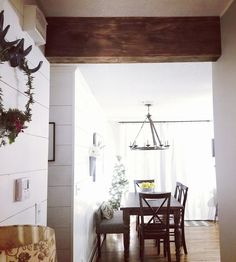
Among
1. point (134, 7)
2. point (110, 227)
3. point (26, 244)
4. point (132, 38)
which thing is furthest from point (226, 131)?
point (110, 227)

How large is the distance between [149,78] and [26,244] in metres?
2.68

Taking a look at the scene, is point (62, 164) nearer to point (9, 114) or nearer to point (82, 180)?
point (82, 180)

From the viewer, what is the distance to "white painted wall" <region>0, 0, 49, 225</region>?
119cm

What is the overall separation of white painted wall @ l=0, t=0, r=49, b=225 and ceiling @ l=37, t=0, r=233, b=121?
412 millimetres

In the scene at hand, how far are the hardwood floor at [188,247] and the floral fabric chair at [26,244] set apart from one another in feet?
11.2

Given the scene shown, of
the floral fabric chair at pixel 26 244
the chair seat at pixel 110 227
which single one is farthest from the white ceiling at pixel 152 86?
the floral fabric chair at pixel 26 244

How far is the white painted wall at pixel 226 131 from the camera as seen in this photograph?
1690 mm

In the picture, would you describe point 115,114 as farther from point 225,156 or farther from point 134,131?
point 225,156

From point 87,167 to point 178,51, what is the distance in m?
2.23

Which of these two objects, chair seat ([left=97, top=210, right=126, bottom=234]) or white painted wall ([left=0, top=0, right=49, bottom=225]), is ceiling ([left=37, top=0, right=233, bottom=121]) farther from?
chair seat ([left=97, top=210, right=126, bottom=234])

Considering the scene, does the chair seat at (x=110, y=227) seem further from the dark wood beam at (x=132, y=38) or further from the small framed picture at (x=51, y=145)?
the dark wood beam at (x=132, y=38)

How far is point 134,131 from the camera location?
6.89 meters

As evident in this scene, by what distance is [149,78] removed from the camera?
327 cm

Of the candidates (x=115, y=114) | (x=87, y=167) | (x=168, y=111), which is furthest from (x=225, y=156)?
(x=115, y=114)
